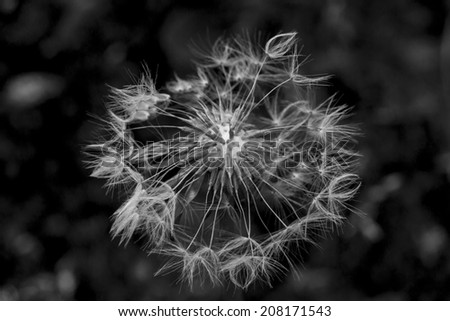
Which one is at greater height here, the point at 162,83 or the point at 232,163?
the point at 162,83

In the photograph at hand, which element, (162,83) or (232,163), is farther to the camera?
(162,83)

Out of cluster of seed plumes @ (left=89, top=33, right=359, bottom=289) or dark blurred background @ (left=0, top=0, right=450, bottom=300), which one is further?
dark blurred background @ (left=0, top=0, right=450, bottom=300)

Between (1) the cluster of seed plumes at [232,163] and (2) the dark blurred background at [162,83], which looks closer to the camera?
(1) the cluster of seed plumes at [232,163]

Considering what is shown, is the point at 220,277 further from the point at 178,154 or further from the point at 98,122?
the point at 98,122
